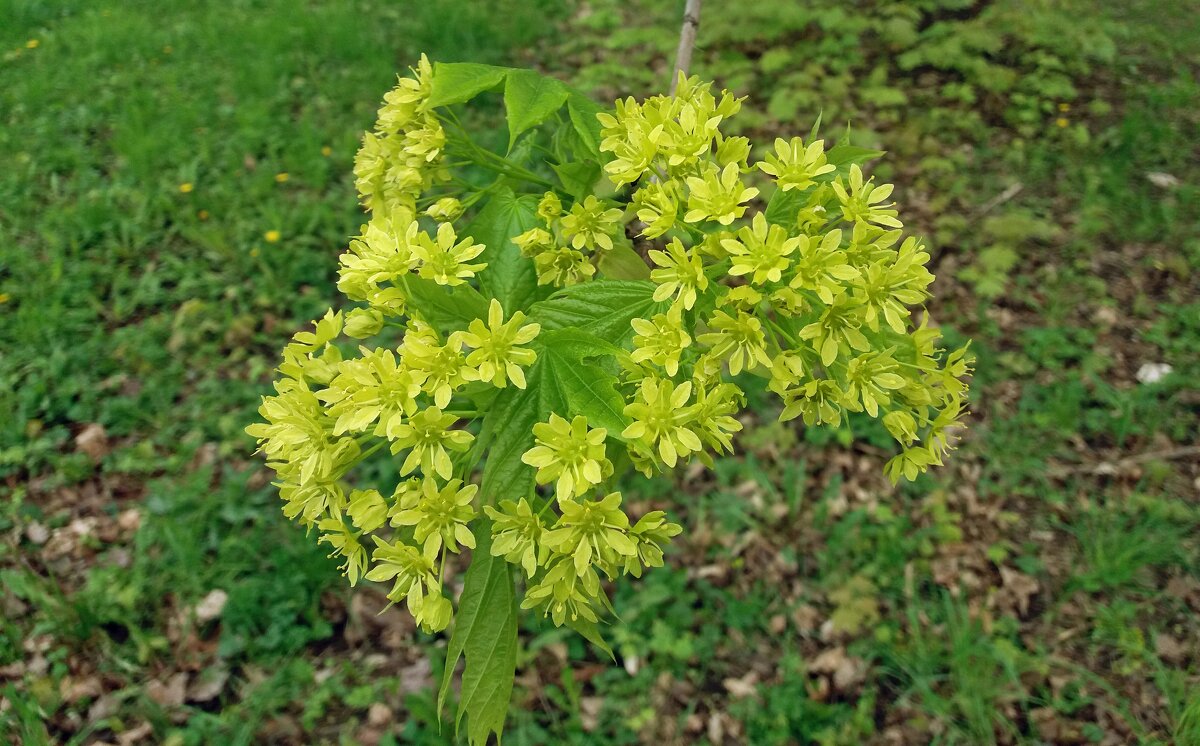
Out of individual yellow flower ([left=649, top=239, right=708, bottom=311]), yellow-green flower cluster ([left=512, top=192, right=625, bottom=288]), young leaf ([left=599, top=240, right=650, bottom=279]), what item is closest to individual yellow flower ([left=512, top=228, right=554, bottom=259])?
yellow-green flower cluster ([left=512, top=192, right=625, bottom=288])

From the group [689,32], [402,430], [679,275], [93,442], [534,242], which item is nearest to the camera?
[402,430]

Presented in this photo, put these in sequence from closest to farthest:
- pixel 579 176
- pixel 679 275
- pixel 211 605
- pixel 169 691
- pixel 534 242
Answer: pixel 679 275, pixel 534 242, pixel 579 176, pixel 169 691, pixel 211 605

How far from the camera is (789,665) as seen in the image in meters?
2.94

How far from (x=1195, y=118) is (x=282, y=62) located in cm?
597

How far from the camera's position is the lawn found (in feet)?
9.29

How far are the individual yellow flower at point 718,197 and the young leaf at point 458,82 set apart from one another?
40cm

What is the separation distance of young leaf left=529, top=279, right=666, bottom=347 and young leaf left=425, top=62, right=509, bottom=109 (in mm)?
374

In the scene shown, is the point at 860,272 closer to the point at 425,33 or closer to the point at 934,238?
the point at 934,238

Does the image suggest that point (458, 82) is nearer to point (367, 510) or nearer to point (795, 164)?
point (795, 164)

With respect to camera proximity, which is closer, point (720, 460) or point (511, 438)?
point (511, 438)

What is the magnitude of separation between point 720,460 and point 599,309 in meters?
2.44

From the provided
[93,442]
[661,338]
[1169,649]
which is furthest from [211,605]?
[1169,649]

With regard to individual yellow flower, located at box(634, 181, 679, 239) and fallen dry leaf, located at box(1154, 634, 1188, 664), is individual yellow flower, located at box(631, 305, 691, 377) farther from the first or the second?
fallen dry leaf, located at box(1154, 634, 1188, 664)

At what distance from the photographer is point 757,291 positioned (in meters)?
1.13
